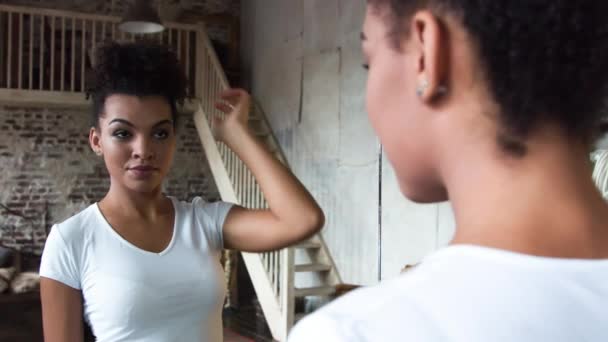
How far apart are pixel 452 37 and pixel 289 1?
7.18m

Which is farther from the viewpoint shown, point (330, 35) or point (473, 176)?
point (330, 35)

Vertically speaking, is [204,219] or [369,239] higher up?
[204,219]

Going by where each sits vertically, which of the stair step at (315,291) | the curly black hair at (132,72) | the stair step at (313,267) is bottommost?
the stair step at (315,291)

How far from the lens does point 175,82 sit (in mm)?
1553

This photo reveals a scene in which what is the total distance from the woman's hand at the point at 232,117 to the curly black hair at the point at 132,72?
0.15 meters

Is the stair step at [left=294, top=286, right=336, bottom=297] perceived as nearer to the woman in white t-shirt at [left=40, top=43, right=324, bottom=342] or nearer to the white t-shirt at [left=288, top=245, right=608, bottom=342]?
the woman in white t-shirt at [left=40, top=43, right=324, bottom=342]

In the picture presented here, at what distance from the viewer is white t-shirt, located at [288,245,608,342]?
1.48 ft

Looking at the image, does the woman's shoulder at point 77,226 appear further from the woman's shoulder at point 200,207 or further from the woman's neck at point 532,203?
the woman's neck at point 532,203

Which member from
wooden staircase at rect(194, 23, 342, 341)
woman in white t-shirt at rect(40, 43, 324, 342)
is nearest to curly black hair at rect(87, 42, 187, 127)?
woman in white t-shirt at rect(40, 43, 324, 342)

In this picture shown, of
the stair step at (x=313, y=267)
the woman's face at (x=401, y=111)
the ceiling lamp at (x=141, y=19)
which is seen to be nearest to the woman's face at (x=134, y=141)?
the woman's face at (x=401, y=111)

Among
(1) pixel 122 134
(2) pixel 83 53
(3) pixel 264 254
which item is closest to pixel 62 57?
(2) pixel 83 53

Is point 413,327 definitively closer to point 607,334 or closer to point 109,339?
point 607,334

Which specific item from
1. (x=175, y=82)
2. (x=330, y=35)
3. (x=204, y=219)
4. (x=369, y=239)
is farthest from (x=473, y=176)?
(x=330, y=35)

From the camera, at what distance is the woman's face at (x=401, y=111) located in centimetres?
54
